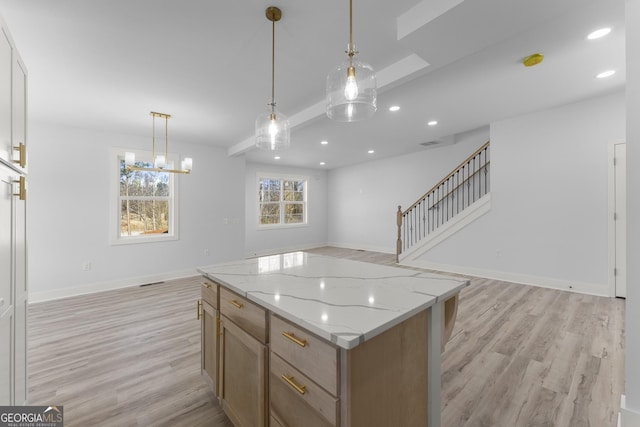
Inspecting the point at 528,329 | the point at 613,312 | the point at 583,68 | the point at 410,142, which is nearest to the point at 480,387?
the point at 528,329

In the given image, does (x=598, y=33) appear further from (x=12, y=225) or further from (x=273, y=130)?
(x=12, y=225)

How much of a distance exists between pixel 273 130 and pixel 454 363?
2.48 metres

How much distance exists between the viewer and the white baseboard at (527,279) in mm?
3719

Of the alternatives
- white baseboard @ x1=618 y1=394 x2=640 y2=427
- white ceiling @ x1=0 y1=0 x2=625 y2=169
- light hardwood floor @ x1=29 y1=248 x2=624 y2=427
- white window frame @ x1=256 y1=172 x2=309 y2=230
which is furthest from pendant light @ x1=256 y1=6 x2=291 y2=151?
white window frame @ x1=256 y1=172 x2=309 y2=230

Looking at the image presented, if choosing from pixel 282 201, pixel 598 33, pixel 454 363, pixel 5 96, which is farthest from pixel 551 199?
pixel 282 201

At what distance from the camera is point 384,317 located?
1.00 meters

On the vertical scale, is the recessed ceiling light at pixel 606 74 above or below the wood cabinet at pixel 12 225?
above

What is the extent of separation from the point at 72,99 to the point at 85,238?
2166mm

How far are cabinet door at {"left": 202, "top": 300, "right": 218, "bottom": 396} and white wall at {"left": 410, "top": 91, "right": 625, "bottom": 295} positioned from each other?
4641 millimetres

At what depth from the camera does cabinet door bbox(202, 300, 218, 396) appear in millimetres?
1687

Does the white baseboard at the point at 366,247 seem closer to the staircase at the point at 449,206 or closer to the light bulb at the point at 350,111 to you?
the staircase at the point at 449,206

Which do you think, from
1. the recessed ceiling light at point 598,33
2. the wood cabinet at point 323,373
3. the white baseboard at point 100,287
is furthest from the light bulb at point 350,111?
the white baseboard at point 100,287

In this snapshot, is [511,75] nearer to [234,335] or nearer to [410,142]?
[410,142]

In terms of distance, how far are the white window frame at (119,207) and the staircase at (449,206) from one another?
4753 millimetres
